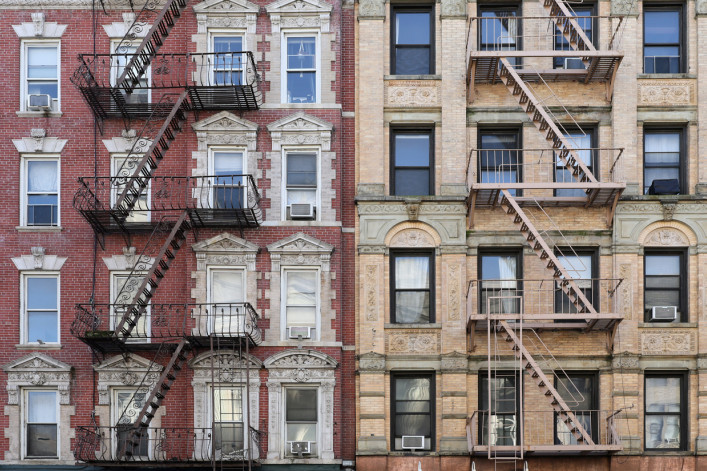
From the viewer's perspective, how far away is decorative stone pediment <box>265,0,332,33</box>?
2434 cm

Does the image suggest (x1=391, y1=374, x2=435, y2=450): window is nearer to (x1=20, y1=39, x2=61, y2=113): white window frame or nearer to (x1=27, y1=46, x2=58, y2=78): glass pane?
(x1=20, y1=39, x2=61, y2=113): white window frame

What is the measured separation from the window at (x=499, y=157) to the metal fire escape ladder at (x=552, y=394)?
12.5 feet

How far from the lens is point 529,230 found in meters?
22.5

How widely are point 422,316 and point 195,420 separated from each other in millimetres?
5835

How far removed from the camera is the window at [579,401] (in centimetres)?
2315

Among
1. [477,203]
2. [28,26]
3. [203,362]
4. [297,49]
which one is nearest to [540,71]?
[477,203]

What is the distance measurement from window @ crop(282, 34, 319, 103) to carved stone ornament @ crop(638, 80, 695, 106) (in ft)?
25.8

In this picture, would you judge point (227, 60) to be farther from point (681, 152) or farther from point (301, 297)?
point (681, 152)

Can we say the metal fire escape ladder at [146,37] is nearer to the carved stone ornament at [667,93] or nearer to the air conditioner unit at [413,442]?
the air conditioner unit at [413,442]

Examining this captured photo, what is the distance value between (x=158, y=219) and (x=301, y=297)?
391cm

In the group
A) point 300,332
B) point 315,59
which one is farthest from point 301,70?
point 300,332

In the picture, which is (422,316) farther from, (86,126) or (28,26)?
(28,26)

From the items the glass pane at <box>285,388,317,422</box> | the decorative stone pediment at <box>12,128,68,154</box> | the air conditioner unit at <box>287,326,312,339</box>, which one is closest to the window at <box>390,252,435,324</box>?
the air conditioner unit at <box>287,326,312,339</box>

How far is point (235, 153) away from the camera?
24.2 m
